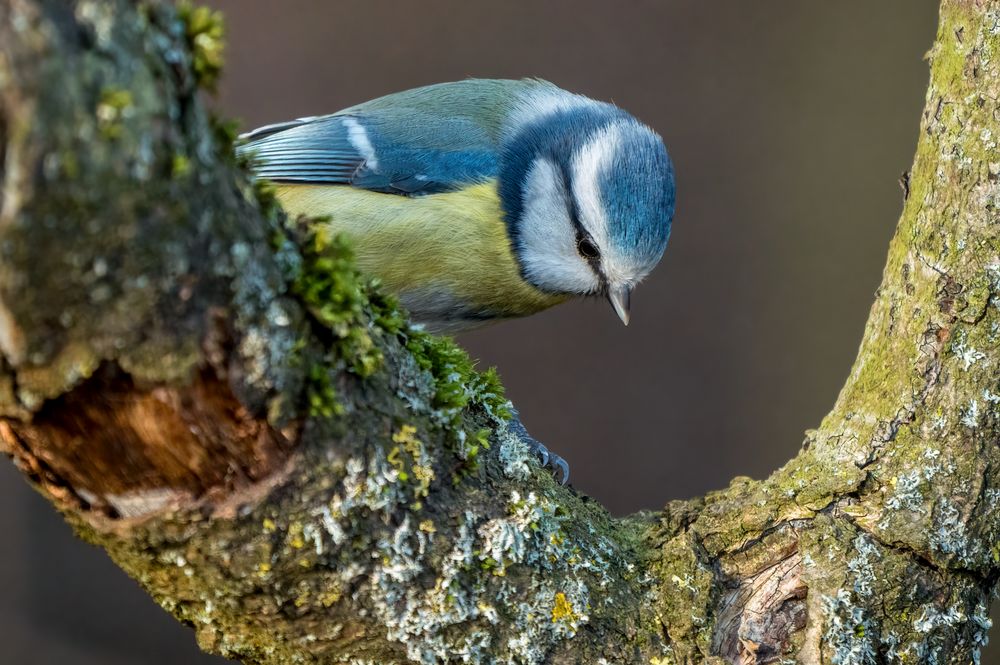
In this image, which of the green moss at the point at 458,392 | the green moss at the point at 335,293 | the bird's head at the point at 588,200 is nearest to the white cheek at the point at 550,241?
the bird's head at the point at 588,200

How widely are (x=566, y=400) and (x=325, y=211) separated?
993 millimetres

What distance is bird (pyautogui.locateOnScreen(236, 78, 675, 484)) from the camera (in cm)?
136

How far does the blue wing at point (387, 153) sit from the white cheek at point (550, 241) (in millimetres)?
87

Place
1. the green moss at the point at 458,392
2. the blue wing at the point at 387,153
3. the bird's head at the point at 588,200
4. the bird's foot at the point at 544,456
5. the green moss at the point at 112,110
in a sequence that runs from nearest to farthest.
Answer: the green moss at the point at 112,110, the green moss at the point at 458,392, the bird's foot at the point at 544,456, the bird's head at the point at 588,200, the blue wing at the point at 387,153

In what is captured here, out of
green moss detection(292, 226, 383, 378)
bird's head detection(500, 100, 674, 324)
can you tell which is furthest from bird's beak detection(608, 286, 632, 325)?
green moss detection(292, 226, 383, 378)

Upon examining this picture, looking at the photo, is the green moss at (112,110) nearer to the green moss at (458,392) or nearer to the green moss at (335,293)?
the green moss at (335,293)

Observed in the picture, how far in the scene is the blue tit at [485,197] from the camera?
1.36m

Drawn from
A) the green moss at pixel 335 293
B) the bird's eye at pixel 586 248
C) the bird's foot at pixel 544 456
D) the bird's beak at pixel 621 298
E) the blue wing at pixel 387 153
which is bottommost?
the green moss at pixel 335 293

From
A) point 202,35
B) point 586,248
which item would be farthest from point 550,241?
point 202,35

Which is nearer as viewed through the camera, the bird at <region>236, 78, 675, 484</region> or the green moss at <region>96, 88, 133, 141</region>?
the green moss at <region>96, 88, 133, 141</region>

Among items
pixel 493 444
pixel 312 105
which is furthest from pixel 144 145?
pixel 312 105

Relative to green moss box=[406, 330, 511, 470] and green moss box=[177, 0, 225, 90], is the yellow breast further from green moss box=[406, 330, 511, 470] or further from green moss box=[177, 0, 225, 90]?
green moss box=[177, 0, 225, 90]

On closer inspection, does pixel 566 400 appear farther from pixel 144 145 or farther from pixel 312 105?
pixel 144 145

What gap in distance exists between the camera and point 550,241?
4.65ft
